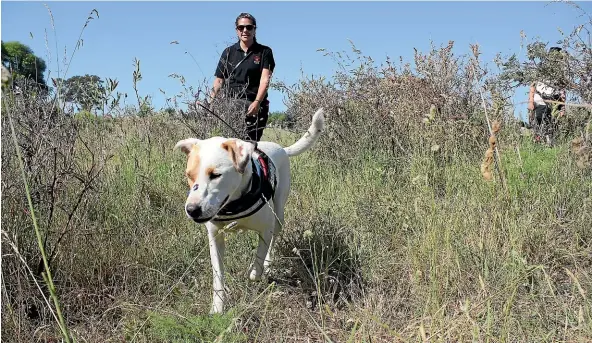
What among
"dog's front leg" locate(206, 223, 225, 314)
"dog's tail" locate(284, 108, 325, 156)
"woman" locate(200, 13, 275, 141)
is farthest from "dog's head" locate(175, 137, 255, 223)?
"woman" locate(200, 13, 275, 141)

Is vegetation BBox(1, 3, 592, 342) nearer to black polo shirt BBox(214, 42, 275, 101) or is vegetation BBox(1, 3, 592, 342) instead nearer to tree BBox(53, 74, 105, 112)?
tree BBox(53, 74, 105, 112)

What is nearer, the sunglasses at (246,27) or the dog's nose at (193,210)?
the dog's nose at (193,210)

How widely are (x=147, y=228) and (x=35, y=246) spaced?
29.5 inches

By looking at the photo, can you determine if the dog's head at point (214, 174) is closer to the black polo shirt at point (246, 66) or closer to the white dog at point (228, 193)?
the white dog at point (228, 193)

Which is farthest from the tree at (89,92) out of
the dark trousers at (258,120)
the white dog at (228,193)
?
the dark trousers at (258,120)

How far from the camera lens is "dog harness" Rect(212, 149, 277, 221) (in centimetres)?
274

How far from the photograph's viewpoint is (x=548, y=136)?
506 cm

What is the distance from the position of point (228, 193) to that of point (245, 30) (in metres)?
2.46

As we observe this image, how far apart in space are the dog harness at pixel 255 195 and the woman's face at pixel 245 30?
1834 millimetres

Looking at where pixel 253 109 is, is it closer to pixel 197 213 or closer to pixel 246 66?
pixel 246 66

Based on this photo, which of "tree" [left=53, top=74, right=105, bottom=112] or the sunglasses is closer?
"tree" [left=53, top=74, right=105, bottom=112]

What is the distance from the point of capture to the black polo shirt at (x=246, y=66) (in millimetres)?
4730

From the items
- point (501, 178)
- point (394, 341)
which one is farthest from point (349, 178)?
point (394, 341)

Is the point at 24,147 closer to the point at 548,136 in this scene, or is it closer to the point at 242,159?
the point at 242,159
